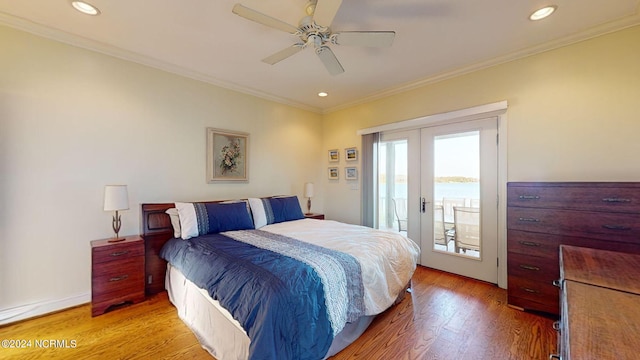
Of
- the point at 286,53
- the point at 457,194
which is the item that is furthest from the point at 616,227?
the point at 286,53

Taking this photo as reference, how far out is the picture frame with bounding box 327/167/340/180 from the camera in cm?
473

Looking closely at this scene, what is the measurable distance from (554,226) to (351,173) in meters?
2.77

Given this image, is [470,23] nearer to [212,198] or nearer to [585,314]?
[585,314]

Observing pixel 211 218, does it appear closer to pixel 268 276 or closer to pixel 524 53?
pixel 268 276

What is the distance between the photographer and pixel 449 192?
11.2 feet

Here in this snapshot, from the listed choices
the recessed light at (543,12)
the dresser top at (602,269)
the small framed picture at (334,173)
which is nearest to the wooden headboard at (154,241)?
the small framed picture at (334,173)

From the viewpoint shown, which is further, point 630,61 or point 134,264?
point 134,264

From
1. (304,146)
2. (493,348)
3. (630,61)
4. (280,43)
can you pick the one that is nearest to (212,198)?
(304,146)

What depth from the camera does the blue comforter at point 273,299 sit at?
1.38 meters

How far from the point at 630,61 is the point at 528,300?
92.1 inches

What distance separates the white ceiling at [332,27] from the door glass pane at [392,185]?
3.67 feet

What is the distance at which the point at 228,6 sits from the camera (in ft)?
6.82

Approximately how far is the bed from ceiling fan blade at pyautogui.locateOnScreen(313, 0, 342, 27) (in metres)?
1.78

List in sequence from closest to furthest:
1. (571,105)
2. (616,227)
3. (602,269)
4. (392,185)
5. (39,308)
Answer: (602,269), (616,227), (39,308), (571,105), (392,185)
